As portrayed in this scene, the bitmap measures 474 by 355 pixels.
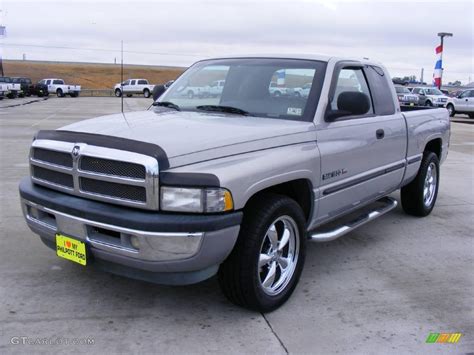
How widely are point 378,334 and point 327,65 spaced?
223 cm

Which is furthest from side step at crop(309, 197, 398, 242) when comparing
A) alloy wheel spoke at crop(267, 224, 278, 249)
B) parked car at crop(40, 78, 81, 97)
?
parked car at crop(40, 78, 81, 97)

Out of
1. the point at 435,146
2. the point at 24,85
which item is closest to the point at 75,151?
the point at 435,146

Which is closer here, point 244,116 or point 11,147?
point 244,116

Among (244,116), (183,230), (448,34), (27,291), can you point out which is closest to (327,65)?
(244,116)

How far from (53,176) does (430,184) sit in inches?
186

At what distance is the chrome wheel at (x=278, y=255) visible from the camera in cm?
353

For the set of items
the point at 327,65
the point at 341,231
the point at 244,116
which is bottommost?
the point at 341,231

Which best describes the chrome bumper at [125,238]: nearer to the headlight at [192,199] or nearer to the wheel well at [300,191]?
the headlight at [192,199]

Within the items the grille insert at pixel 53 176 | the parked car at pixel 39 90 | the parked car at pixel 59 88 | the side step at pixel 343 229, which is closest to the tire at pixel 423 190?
the side step at pixel 343 229

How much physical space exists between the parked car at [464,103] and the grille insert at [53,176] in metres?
25.9

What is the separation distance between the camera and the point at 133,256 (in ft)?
10.0

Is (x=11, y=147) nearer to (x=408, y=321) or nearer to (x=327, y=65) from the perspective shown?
(x=327, y=65)

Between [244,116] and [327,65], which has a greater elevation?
[327,65]

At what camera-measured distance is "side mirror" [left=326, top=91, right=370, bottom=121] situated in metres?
4.03
